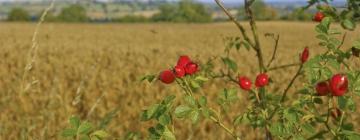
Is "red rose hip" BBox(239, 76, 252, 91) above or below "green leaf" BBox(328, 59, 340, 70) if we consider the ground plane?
below

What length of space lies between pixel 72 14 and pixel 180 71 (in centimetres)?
8866

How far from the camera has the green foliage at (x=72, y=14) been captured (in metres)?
85.6

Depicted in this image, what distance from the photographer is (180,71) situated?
1.52m

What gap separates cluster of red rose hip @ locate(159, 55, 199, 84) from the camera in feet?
5.01

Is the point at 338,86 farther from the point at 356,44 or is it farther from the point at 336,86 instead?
the point at 356,44

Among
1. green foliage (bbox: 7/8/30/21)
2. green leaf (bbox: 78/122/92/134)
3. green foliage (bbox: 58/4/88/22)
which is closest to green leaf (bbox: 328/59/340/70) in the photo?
green leaf (bbox: 78/122/92/134)

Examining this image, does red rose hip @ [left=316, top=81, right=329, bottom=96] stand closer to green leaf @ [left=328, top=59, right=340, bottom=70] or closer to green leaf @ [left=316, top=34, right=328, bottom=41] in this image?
green leaf @ [left=328, top=59, right=340, bottom=70]

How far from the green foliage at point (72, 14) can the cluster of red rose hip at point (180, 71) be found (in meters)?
85.5

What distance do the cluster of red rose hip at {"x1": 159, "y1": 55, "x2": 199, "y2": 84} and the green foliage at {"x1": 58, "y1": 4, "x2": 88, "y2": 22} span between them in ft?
280

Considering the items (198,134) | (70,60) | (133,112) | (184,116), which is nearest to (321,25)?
(184,116)

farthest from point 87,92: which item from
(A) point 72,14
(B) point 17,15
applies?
(A) point 72,14

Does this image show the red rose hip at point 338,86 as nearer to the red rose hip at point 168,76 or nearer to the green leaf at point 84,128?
the red rose hip at point 168,76

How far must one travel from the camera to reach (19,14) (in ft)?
273

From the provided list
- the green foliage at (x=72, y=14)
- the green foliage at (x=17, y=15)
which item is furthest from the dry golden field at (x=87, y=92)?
the green foliage at (x=72, y=14)
